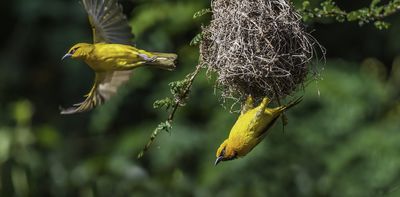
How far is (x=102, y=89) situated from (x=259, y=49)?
1.98 feet

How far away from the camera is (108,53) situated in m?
3.14

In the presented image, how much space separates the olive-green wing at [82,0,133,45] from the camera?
324 centimetres

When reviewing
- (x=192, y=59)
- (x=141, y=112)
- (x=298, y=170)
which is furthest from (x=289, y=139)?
(x=141, y=112)

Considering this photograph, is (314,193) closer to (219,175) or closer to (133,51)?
(219,175)

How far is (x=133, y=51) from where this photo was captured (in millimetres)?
3182

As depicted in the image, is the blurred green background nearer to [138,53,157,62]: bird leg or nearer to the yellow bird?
the yellow bird

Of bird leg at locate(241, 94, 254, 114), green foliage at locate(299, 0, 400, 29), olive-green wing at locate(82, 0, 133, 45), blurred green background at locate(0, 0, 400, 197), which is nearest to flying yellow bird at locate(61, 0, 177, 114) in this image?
olive-green wing at locate(82, 0, 133, 45)

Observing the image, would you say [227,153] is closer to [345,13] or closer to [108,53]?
[108,53]

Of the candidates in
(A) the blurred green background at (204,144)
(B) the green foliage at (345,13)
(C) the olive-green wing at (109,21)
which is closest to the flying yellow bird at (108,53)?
(C) the olive-green wing at (109,21)

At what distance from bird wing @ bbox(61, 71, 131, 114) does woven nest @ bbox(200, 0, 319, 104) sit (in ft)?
1.09

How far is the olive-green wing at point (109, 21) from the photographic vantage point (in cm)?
324

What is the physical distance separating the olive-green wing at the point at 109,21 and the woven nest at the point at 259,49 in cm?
36

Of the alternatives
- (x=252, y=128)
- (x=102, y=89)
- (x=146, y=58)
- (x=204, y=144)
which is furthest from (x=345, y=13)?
(x=204, y=144)

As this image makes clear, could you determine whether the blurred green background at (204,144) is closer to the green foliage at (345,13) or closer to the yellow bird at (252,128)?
the green foliage at (345,13)
